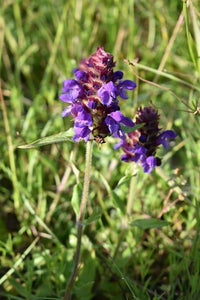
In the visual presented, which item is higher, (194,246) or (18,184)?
(18,184)

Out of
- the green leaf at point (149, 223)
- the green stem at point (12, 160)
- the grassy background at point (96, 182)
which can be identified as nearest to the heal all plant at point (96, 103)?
Result: the grassy background at point (96, 182)

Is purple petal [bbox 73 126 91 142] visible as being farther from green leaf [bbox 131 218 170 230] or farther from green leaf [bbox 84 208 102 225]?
green leaf [bbox 131 218 170 230]

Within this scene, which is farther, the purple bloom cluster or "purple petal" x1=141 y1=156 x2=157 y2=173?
"purple petal" x1=141 y1=156 x2=157 y2=173

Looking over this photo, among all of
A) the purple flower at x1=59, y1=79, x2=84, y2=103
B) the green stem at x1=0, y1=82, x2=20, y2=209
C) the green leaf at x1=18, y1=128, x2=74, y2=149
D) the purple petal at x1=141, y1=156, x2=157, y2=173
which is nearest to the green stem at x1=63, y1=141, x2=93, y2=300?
the green leaf at x1=18, y1=128, x2=74, y2=149

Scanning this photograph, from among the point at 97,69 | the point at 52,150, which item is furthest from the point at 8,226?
the point at 97,69

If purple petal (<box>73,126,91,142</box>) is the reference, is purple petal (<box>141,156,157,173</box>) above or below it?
below

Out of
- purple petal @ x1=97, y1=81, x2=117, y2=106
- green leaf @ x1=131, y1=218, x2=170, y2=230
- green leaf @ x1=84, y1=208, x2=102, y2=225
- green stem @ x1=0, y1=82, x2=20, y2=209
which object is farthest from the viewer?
green stem @ x1=0, y1=82, x2=20, y2=209

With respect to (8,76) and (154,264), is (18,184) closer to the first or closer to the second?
(154,264)
